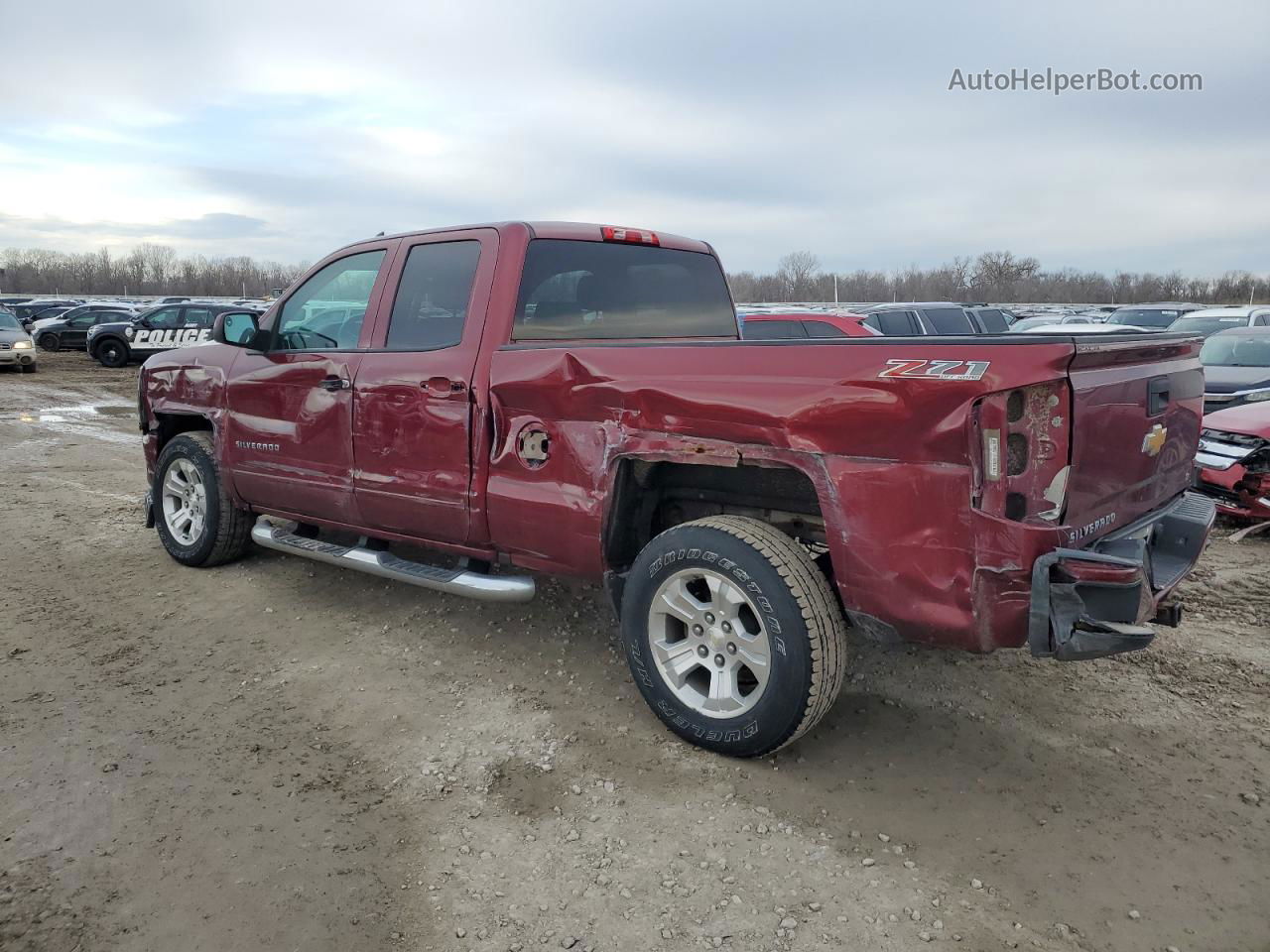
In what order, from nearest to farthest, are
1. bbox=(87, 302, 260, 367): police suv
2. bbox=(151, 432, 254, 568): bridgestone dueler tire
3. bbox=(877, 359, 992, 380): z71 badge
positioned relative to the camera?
1. bbox=(877, 359, 992, 380): z71 badge
2. bbox=(151, 432, 254, 568): bridgestone dueler tire
3. bbox=(87, 302, 260, 367): police suv

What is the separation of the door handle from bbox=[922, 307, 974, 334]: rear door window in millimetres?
11508

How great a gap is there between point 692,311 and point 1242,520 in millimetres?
4689

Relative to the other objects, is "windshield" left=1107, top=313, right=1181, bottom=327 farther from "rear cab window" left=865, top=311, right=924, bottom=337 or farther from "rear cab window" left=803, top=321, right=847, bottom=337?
"rear cab window" left=803, top=321, right=847, bottom=337

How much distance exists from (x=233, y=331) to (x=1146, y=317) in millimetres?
22280

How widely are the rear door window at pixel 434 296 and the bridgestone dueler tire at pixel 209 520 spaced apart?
1.84 metres

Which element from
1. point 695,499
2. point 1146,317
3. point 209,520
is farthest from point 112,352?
point 1146,317

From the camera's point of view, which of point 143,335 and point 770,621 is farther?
point 143,335

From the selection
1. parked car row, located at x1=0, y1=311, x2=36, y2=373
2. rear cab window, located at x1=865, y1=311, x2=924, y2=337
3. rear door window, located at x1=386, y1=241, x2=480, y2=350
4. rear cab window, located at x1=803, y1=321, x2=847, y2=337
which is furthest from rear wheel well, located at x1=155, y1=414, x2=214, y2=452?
parked car row, located at x1=0, y1=311, x2=36, y2=373

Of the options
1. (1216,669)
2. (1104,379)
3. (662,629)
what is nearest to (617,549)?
(662,629)

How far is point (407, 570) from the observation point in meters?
4.29

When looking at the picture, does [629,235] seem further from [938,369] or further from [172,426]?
[172,426]

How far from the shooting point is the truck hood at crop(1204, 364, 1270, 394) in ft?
29.6

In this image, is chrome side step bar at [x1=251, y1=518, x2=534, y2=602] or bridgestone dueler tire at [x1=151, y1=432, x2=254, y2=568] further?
bridgestone dueler tire at [x1=151, y1=432, x2=254, y2=568]

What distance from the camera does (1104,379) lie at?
287 centimetres
